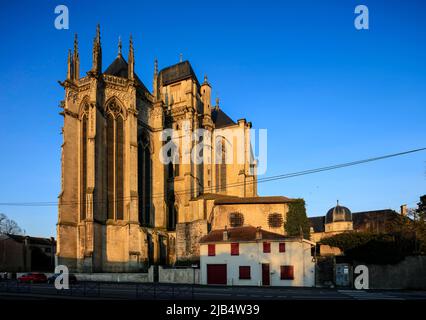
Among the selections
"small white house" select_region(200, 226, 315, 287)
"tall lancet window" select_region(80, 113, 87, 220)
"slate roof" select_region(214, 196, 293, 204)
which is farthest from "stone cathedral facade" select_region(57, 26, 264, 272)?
"small white house" select_region(200, 226, 315, 287)

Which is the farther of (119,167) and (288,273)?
(119,167)

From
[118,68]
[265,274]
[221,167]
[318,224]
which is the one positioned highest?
[118,68]

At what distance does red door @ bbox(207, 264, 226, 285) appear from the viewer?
112ft

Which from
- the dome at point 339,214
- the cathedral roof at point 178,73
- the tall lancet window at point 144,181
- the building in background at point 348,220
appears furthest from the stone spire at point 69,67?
the dome at point 339,214

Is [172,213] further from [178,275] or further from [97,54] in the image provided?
[97,54]

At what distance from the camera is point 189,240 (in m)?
43.2

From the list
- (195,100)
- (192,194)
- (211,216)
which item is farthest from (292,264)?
(195,100)

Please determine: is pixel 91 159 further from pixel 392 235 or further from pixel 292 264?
→ pixel 392 235

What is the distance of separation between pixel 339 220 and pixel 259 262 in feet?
128

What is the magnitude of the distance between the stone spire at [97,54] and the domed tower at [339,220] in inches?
1806

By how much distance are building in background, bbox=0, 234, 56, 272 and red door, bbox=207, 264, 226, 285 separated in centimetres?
4079

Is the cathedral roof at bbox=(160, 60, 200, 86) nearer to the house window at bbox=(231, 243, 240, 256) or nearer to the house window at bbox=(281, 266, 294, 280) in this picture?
the house window at bbox=(231, 243, 240, 256)

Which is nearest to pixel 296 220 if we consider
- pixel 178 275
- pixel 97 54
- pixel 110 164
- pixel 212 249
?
pixel 212 249

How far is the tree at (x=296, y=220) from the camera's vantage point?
41.7m
